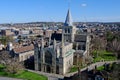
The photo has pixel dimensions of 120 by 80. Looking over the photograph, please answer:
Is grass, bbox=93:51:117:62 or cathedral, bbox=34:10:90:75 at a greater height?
cathedral, bbox=34:10:90:75

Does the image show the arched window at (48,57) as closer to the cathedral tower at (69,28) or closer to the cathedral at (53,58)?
the cathedral at (53,58)

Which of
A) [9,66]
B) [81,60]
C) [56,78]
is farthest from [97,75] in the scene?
[9,66]

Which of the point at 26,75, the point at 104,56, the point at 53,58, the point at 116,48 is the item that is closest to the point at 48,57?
the point at 53,58

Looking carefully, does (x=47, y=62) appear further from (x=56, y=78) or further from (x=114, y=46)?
(x=114, y=46)

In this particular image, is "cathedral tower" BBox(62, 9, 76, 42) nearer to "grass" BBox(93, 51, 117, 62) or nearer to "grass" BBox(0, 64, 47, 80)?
"grass" BBox(93, 51, 117, 62)

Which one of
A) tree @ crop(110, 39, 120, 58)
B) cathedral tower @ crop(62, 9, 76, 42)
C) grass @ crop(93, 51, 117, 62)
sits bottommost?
grass @ crop(93, 51, 117, 62)

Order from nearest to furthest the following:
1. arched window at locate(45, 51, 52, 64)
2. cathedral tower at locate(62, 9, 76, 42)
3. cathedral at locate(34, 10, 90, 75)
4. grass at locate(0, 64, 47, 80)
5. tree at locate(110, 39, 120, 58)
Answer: grass at locate(0, 64, 47, 80)
cathedral at locate(34, 10, 90, 75)
arched window at locate(45, 51, 52, 64)
cathedral tower at locate(62, 9, 76, 42)
tree at locate(110, 39, 120, 58)

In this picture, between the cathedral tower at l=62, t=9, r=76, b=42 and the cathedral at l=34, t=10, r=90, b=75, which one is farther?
the cathedral tower at l=62, t=9, r=76, b=42

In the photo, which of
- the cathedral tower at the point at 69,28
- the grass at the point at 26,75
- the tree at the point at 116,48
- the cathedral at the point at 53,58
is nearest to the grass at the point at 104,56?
the tree at the point at 116,48

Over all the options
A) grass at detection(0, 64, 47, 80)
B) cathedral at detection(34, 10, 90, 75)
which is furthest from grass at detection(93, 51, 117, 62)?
grass at detection(0, 64, 47, 80)

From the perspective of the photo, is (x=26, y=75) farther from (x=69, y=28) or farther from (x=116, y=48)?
(x=116, y=48)

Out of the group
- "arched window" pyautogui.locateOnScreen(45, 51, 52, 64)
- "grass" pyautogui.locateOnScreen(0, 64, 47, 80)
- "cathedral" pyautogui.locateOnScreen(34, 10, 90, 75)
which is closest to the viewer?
"grass" pyautogui.locateOnScreen(0, 64, 47, 80)
